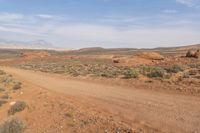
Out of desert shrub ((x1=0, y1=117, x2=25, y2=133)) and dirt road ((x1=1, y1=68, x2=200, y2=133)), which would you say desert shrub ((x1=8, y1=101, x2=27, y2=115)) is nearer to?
desert shrub ((x1=0, y1=117, x2=25, y2=133))

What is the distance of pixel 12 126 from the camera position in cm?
1185

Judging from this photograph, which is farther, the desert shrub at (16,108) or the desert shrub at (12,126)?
the desert shrub at (16,108)

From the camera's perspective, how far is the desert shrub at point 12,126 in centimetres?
1157

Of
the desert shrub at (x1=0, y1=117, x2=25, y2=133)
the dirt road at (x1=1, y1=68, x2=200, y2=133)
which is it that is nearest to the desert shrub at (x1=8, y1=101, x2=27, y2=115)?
the desert shrub at (x1=0, y1=117, x2=25, y2=133)

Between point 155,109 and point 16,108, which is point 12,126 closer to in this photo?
point 16,108

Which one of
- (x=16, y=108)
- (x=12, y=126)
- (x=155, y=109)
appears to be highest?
(x=155, y=109)

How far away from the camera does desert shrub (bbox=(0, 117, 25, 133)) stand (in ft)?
37.9

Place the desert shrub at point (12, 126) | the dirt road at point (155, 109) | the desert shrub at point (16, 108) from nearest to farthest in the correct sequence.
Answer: the dirt road at point (155, 109) < the desert shrub at point (12, 126) < the desert shrub at point (16, 108)

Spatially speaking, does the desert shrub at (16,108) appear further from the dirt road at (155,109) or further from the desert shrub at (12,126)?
the dirt road at (155,109)

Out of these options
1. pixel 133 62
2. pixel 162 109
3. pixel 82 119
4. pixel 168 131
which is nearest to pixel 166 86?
pixel 162 109

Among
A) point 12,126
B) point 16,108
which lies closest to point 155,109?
point 12,126

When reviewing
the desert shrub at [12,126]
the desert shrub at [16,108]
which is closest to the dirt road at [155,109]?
the desert shrub at [16,108]

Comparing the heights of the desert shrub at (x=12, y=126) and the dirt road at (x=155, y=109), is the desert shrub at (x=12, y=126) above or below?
below

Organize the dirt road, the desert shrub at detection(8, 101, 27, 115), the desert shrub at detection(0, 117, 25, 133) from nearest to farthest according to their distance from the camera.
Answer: the dirt road
the desert shrub at detection(0, 117, 25, 133)
the desert shrub at detection(8, 101, 27, 115)
